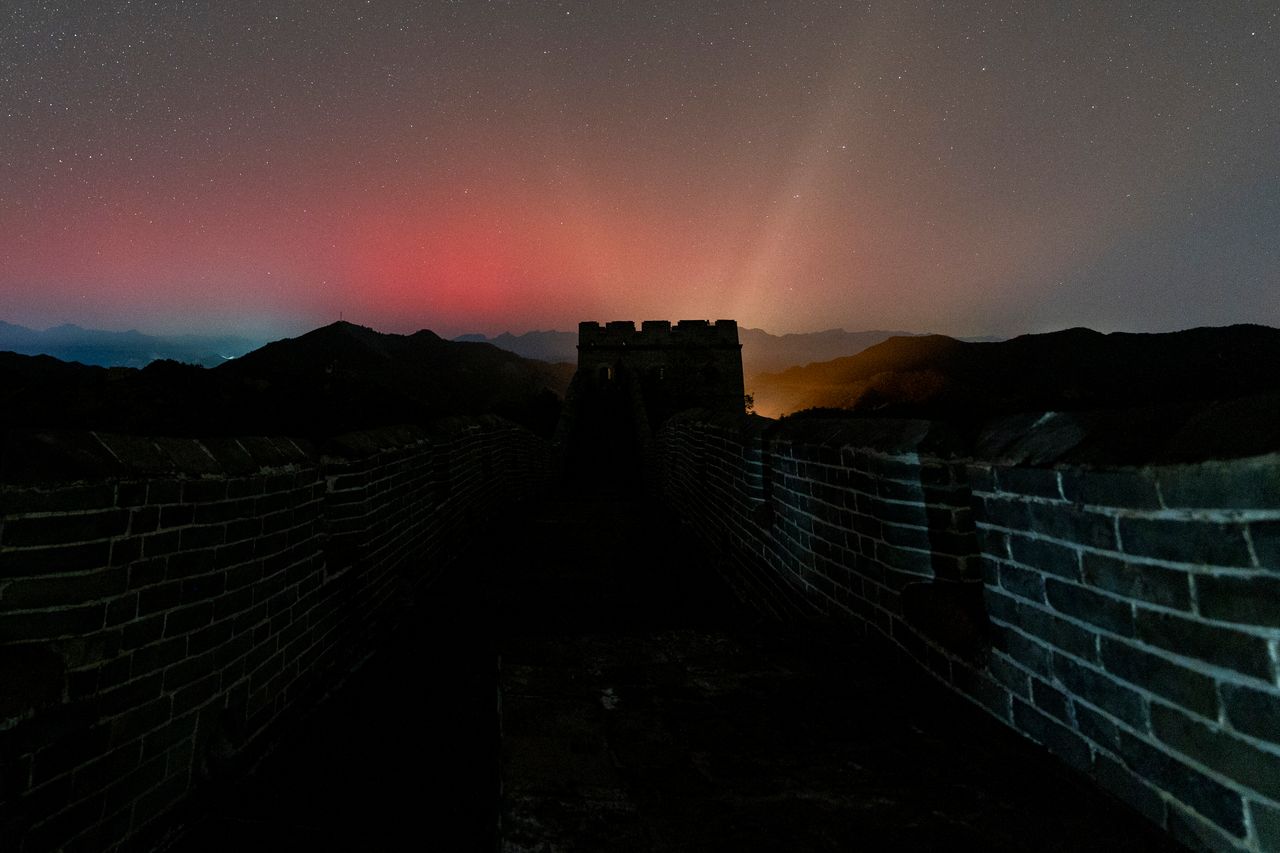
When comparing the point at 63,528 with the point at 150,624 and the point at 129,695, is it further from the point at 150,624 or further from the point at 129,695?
the point at 129,695

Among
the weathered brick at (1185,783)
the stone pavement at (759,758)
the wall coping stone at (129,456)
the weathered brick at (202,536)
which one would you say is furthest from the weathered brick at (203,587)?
the weathered brick at (1185,783)

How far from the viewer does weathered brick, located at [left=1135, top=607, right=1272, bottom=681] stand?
1.00 m

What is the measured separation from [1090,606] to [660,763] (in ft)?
3.87

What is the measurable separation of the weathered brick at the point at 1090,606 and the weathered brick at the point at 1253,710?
0.73 ft

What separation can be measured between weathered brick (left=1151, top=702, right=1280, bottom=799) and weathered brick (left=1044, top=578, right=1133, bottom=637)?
0.18m

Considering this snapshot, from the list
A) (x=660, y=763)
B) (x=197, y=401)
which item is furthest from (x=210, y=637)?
(x=197, y=401)

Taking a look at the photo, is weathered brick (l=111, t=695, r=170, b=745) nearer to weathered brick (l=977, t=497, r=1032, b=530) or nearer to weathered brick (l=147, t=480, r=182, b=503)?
weathered brick (l=147, t=480, r=182, b=503)

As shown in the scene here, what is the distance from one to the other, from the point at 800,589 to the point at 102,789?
2928 mm

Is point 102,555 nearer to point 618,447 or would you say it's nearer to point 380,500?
point 380,500

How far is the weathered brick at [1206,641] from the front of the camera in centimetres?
100

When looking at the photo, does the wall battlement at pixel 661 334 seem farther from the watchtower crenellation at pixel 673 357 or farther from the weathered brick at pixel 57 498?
the weathered brick at pixel 57 498

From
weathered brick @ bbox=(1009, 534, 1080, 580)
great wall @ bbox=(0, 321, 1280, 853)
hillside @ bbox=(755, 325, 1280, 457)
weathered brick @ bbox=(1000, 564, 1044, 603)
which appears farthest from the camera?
hillside @ bbox=(755, 325, 1280, 457)

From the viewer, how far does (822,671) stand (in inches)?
81.1

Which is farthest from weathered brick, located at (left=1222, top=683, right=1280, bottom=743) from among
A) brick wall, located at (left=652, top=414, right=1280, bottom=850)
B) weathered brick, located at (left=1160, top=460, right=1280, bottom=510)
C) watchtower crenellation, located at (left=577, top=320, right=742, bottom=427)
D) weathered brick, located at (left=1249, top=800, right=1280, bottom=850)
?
watchtower crenellation, located at (left=577, top=320, right=742, bottom=427)
